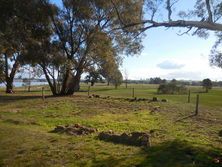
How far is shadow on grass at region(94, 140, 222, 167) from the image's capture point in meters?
9.06

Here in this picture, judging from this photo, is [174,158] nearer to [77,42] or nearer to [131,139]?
[131,139]

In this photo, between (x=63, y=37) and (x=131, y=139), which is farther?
(x=63, y=37)

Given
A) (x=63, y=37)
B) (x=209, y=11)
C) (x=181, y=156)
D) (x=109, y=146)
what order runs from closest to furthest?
(x=181, y=156) → (x=109, y=146) → (x=209, y=11) → (x=63, y=37)

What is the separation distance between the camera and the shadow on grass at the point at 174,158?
9.06 m

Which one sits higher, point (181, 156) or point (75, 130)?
point (75, 130)

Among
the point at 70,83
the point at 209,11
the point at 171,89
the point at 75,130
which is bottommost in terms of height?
the point at 75,130

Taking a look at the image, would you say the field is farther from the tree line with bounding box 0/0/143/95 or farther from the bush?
the bush

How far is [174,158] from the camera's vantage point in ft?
31.4

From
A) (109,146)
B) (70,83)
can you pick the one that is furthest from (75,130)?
(70,83)

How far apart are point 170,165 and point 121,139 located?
2.74 metres

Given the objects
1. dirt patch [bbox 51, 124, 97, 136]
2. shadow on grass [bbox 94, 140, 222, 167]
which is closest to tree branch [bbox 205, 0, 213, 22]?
shadow on grass [bbox 94, 140, 222, 167]

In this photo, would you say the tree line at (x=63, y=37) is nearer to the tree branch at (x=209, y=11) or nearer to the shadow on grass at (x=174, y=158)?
the tree branch at (x=209, y=11)

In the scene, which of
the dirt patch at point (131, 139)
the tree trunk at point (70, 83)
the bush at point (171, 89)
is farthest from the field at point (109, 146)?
the bush at point (171, 89)

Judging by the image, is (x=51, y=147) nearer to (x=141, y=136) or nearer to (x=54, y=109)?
(x=141, y=136)
